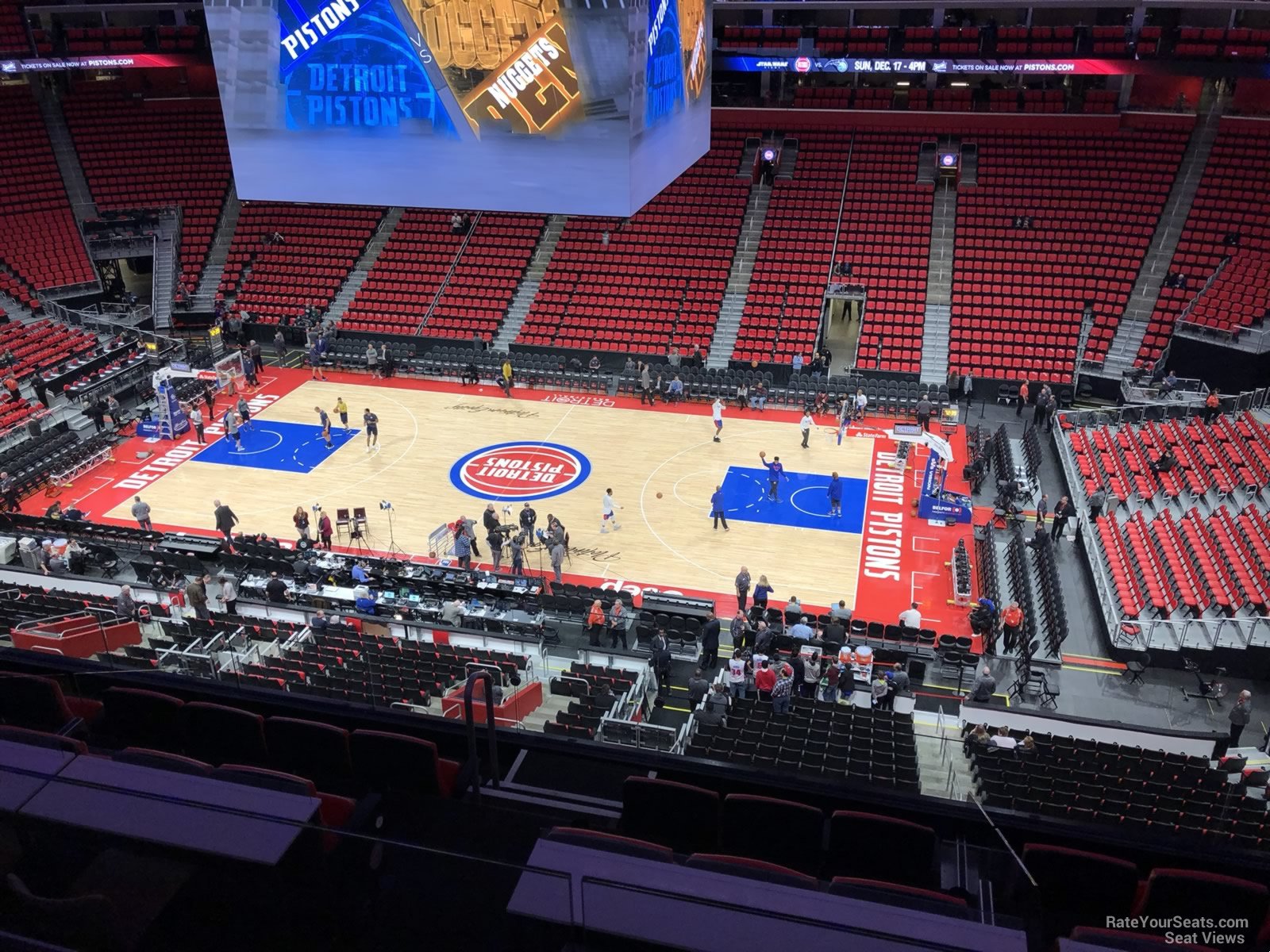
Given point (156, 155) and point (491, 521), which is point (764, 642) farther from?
point (156, 155)

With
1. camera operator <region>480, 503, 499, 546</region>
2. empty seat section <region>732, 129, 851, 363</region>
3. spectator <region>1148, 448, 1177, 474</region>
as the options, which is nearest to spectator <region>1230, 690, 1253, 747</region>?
spectator <region>1148, 448, 1177, 474</region>

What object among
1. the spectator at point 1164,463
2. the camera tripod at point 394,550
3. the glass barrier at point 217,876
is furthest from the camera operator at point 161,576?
the spectator at point 1164,463

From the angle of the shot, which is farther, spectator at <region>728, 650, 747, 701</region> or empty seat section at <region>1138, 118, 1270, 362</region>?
empty seat section at <region>1138, 118, 1270, 362</region>

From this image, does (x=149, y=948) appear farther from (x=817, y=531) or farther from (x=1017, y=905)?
(x=817, y=531)

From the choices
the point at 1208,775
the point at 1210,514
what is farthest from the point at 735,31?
the point at 1208,775

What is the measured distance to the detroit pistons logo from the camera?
955 inches

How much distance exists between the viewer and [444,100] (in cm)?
1327

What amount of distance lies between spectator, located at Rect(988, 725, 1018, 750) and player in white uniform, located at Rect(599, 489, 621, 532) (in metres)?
10.1

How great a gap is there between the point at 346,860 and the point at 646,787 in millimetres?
2059

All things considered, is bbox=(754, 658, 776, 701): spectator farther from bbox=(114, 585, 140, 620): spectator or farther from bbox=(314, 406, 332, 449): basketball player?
bbox=(314, 406, 332, 449): basketball player

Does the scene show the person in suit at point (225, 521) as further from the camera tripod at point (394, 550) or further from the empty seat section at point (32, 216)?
the empty seat section at point (32, 216)

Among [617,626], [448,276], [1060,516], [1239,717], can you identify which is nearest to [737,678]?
[617,626]

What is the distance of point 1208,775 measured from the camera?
39.4 feet

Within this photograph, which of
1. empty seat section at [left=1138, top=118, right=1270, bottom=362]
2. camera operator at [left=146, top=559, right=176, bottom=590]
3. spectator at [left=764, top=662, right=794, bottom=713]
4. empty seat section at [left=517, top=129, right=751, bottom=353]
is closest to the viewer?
spectator at [left=764, top=662, right=794, bottom=713]
